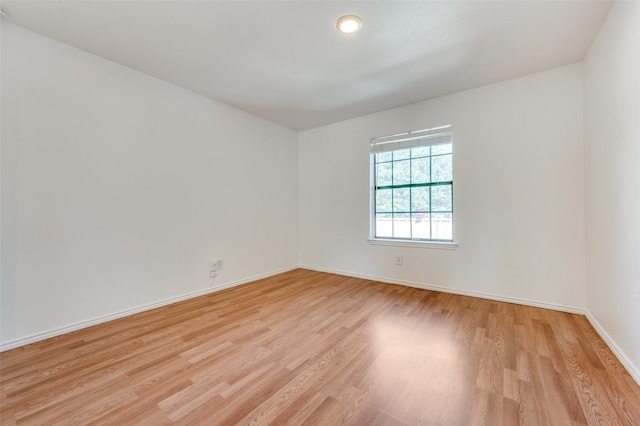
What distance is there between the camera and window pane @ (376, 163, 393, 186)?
3846mm

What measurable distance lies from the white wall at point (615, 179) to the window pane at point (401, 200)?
5.89 ft

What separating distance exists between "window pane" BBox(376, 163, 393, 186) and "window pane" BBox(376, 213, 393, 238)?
0.49 m

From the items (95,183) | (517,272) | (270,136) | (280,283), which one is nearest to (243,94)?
(270,136)

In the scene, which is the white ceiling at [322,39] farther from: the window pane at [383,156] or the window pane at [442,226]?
the window pane at [442,226]

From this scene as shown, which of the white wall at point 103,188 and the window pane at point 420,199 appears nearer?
the white wall at point 103,188

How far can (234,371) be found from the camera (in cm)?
169

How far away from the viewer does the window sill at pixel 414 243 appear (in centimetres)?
325

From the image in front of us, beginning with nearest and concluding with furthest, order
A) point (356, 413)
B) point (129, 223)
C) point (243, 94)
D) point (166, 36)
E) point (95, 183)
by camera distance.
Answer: point (356, 413)
point (166, 36)
point (95, 183)
point (129, 223)
point (243, 94)

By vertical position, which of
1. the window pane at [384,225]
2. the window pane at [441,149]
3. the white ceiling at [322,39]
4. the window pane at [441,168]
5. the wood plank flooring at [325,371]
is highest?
the white ceiling at [322,39]

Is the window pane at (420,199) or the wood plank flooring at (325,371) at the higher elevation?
the window pane at (420,199)

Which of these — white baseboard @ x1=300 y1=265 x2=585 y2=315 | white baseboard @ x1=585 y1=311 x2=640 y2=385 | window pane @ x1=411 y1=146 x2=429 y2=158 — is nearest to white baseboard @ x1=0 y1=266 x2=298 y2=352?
white baseboard @ x1=300 y1=265 x2=585 y2=315

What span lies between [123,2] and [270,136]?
248 cm

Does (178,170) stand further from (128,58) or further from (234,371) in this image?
(234,371)

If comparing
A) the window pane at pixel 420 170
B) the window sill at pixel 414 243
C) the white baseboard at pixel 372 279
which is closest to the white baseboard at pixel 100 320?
the white baseboard at pixel 372 279
